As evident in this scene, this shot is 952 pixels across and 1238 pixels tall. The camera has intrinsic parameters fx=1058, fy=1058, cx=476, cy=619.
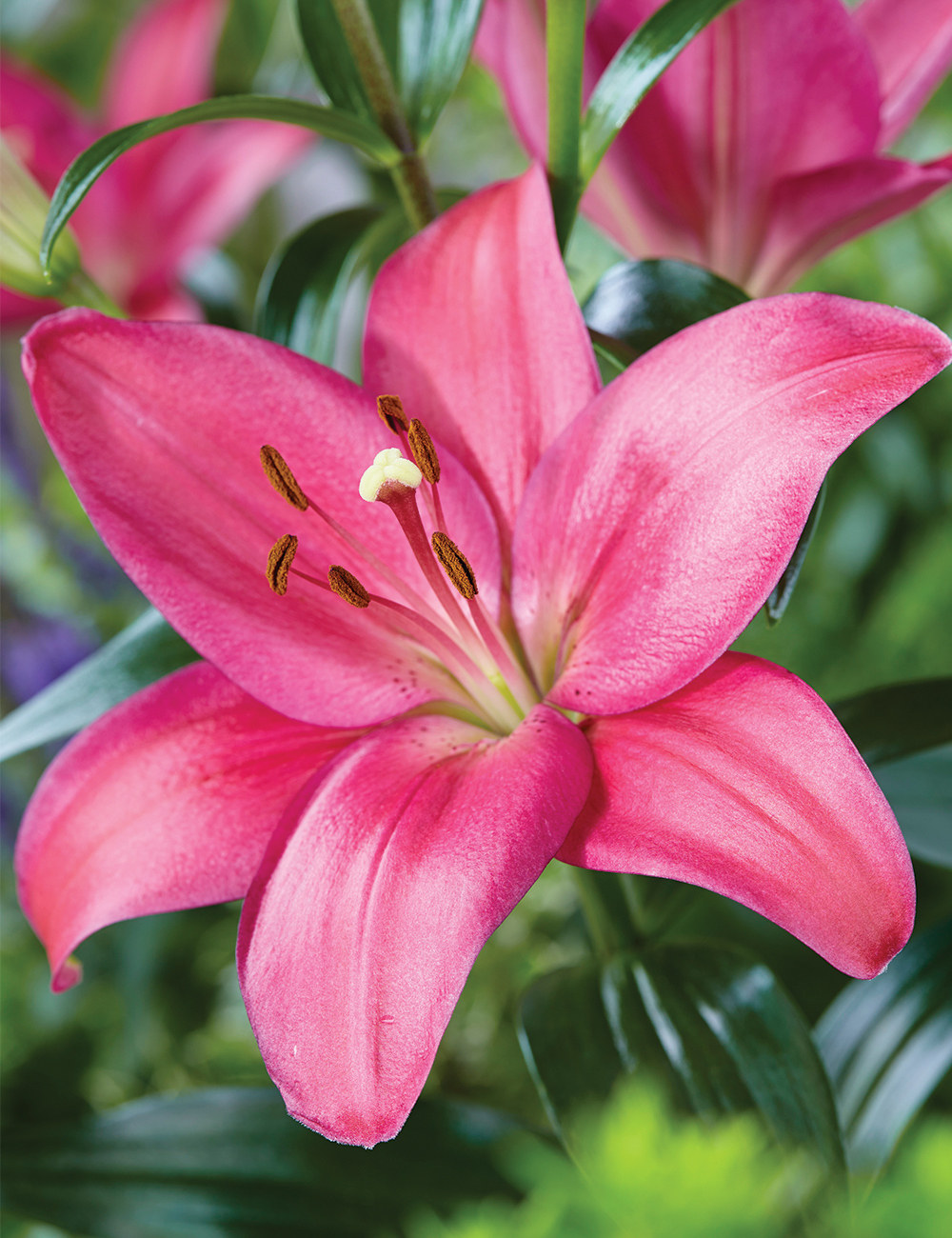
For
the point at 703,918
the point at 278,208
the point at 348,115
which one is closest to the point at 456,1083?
the point at 703,918

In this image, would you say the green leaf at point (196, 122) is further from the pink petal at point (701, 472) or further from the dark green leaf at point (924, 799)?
the dark green leaf at point (924, 799)

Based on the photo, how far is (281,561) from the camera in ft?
1.16

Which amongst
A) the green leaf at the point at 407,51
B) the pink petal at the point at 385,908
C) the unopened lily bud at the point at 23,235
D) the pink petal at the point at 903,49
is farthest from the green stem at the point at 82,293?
the pink petal at the point at 903,49

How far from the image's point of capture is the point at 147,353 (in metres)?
0.36

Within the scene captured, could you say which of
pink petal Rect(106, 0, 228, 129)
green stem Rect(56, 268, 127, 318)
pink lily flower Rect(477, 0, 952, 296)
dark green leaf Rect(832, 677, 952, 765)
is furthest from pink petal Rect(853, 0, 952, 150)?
pink petal Rect(106, 0, 228, 129)

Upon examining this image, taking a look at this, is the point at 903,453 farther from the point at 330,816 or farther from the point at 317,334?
the point at 330,816

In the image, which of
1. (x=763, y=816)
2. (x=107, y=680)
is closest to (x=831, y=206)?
(x=763, y=816)

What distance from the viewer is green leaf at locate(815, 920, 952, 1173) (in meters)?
0.52

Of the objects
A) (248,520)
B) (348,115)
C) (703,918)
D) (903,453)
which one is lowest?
(703,918)

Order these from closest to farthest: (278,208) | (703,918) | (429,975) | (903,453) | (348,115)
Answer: (429,975)
(348,115)
(703,918)
(903,453)
(278,208)

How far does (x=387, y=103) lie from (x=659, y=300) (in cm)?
14

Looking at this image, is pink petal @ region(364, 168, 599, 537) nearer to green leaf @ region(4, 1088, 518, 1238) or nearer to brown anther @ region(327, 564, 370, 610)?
brown anther @ region(327, 564, 370, 610)

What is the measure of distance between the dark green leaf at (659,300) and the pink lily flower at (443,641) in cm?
4

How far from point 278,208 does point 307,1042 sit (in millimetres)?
1156
